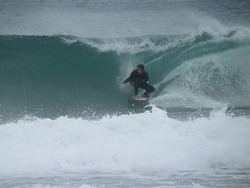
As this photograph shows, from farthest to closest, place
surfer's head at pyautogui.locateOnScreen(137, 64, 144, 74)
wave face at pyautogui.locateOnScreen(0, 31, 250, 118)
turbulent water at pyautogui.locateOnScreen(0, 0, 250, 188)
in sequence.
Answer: wave face at pyautogui.locateOnScreen(0, 31, 250, 118)
surfer's head at pyautogui.locateOnScreen(137, 64, 144, 74)
turbulent water at pyautogui.locateOnScreen(0, 0, 250, 188)

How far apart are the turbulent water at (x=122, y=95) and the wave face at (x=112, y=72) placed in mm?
33

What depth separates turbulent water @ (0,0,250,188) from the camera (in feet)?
25.2

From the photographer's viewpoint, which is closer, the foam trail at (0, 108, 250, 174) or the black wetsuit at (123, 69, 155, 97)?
the foam trail at (0, 108, 250, 174)

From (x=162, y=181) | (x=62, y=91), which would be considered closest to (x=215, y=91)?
(x=62, y=91)

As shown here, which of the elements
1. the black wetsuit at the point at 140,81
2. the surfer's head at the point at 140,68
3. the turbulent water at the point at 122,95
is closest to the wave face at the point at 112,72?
the turbulent water at the point at 122,95

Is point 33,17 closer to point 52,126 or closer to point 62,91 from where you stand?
point 62,91

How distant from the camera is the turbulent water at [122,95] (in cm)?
767

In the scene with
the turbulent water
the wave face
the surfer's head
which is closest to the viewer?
the turbulent water

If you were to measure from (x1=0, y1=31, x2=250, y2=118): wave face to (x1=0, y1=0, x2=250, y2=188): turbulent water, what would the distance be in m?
0.03

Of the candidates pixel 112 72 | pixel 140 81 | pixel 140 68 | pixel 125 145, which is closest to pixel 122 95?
pixel 112 72

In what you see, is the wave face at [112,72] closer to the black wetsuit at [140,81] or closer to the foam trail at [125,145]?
the black wetsuit at [140,81]

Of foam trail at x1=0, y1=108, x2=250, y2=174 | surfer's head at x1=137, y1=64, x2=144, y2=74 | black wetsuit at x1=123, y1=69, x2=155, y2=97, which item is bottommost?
foam trail at x1=0, y1=108, x2=250, y2=174

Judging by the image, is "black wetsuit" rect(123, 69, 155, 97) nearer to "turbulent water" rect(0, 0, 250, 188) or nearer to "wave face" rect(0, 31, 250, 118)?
"turbulent water" rect(0, 0, 250, 188)

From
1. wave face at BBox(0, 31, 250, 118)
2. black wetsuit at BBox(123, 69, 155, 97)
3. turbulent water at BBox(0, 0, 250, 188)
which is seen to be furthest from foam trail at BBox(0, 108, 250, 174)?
wave face at BBox(0, 31, 250, 118)
